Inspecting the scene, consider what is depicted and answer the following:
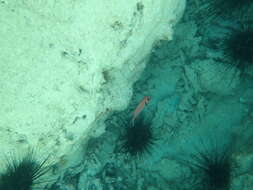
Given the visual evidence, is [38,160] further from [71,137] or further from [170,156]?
[170,156]

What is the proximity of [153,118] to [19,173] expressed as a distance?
1.95 meters

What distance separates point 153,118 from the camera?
376cm

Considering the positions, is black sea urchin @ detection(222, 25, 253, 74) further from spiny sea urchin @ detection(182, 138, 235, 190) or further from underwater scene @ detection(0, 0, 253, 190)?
spiny sea urchin @ detection(182, 138, 235, 190)

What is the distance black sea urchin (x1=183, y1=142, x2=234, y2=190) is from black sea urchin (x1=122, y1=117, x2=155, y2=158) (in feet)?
2.10

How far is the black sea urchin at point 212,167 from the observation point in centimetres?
310

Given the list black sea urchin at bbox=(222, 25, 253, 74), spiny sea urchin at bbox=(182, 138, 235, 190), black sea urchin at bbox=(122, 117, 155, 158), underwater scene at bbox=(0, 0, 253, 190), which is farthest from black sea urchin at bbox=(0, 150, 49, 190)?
black sea urchin at bbox=(222, 25, 253, 74)

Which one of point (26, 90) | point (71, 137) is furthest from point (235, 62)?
point (26, 90)

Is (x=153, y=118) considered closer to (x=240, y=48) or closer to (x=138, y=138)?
(x=138, y=138)

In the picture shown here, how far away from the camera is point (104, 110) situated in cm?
343

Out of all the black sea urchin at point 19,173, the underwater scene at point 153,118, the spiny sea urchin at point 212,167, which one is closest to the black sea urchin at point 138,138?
the underwater scene at point 153,118

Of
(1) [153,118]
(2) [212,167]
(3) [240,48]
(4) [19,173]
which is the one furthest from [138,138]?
(3) [240,48]

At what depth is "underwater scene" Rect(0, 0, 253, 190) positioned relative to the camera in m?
2.92

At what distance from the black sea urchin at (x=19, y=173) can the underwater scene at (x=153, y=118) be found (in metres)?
0.01

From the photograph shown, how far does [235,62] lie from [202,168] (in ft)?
4.80
